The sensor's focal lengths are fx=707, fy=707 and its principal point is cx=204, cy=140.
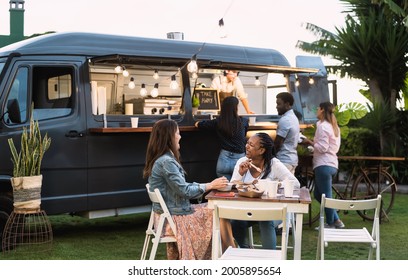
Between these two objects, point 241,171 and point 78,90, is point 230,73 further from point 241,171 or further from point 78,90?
point 241,171

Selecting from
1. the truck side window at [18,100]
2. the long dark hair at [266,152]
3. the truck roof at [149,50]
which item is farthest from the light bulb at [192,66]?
the long dark hair at [266,152]

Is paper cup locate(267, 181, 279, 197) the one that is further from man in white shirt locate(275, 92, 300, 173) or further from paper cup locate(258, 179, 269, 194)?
man in white shirt locate(275, 92, 300, 173)

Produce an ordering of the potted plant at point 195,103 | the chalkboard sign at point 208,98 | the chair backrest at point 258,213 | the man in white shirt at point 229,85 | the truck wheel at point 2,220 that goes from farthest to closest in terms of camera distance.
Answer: the man in white shirt at point 229,85 < the chalkboard sign at point 208,98 < the potted plant at point 195,103 < the truck wheel at point 2,220 < the chair backrest at point 258,213

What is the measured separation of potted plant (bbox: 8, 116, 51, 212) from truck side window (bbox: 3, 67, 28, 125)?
183 millimetres

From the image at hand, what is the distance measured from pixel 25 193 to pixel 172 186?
1822 millimetres

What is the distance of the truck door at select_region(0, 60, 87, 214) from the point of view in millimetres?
6480

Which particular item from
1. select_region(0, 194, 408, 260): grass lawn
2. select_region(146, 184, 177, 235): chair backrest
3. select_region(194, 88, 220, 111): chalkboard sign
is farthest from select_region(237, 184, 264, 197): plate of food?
select_region(194, 88, 220, 111): chalkboard sign

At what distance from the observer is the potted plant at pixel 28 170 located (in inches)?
244

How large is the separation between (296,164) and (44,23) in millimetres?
2963

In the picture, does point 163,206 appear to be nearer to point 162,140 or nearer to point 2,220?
point 162,140

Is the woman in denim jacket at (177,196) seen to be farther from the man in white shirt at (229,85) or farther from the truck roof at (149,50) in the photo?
the man in white shirt at (229,85)

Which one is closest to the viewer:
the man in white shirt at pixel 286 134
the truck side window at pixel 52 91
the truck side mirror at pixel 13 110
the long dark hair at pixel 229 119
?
the truck side mirror at pixel 13 110

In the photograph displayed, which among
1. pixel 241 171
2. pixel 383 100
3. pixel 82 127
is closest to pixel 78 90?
pixel 82 127

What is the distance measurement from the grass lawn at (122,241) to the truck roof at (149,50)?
1817 mm
